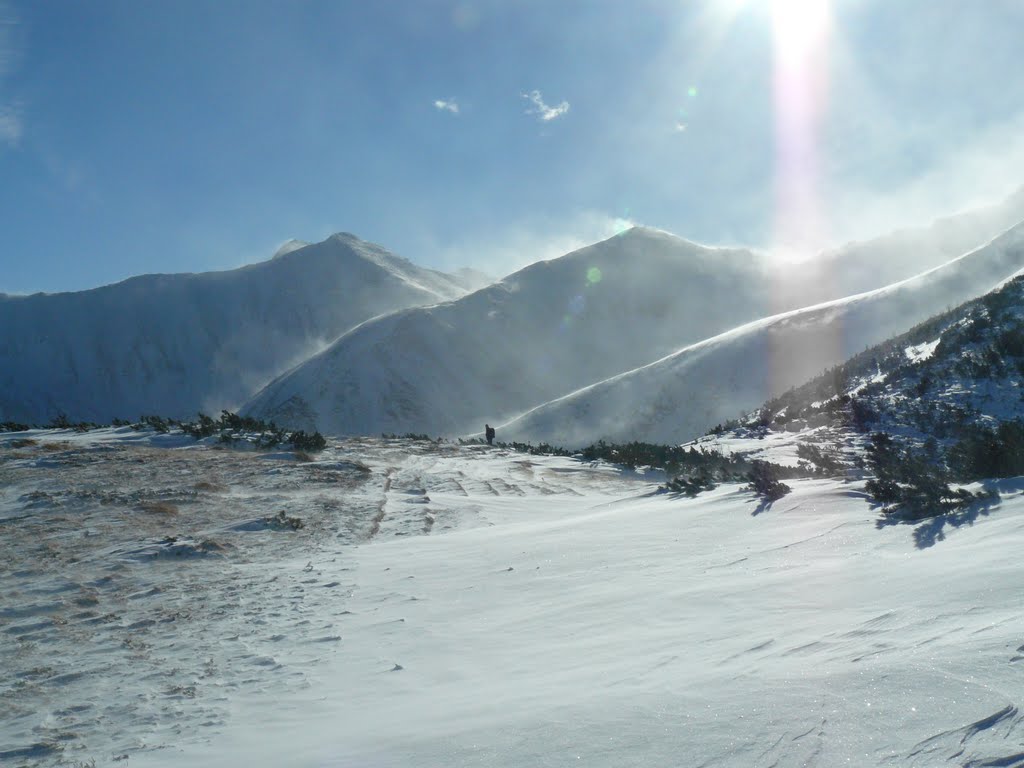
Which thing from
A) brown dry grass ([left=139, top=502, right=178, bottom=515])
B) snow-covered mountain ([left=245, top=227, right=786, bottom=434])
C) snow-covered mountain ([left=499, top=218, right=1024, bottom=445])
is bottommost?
brown dry grass ([left=139, top=502, right=178, bottom=515])

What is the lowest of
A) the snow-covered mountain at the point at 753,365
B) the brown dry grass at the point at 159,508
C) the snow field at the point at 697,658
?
the snow field at the point at 697,658

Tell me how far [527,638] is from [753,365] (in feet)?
135

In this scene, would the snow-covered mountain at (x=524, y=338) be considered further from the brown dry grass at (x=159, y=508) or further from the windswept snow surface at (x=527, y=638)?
the windswept snow surface at (x=527, y=638)

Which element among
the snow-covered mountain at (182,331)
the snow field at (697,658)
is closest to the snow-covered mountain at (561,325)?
the snow-covered mountain at (182,331)

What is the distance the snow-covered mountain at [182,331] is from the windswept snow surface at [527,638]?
101 meters

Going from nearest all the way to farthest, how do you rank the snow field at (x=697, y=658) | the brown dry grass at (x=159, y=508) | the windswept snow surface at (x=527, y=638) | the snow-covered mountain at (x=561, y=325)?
the snow field at (x=697, y=658)
the windswept snow surface at (x=527, y=638)
the brown dry grass at (x=159, y=508)
the snow-covered mountain at (x=561, y=325)

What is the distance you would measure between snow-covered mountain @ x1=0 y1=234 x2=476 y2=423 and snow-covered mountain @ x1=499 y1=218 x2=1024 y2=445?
71542 mm

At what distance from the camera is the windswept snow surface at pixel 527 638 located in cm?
226

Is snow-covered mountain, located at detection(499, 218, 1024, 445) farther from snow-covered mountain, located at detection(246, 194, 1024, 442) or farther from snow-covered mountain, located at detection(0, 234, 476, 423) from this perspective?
snow-covered mountain, located at detection(0, 234, 476, 423)

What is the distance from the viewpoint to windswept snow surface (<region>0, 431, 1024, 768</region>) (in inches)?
88.8

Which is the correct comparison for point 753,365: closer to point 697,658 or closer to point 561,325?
point 561,325

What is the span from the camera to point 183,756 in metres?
3.05

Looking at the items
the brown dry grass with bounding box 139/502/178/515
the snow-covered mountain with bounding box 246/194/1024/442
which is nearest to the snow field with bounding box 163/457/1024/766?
the brown dry grass with bounding box 139/502/178/515

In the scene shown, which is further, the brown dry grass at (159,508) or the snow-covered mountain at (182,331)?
the snow-covered mountain at (182,331)
